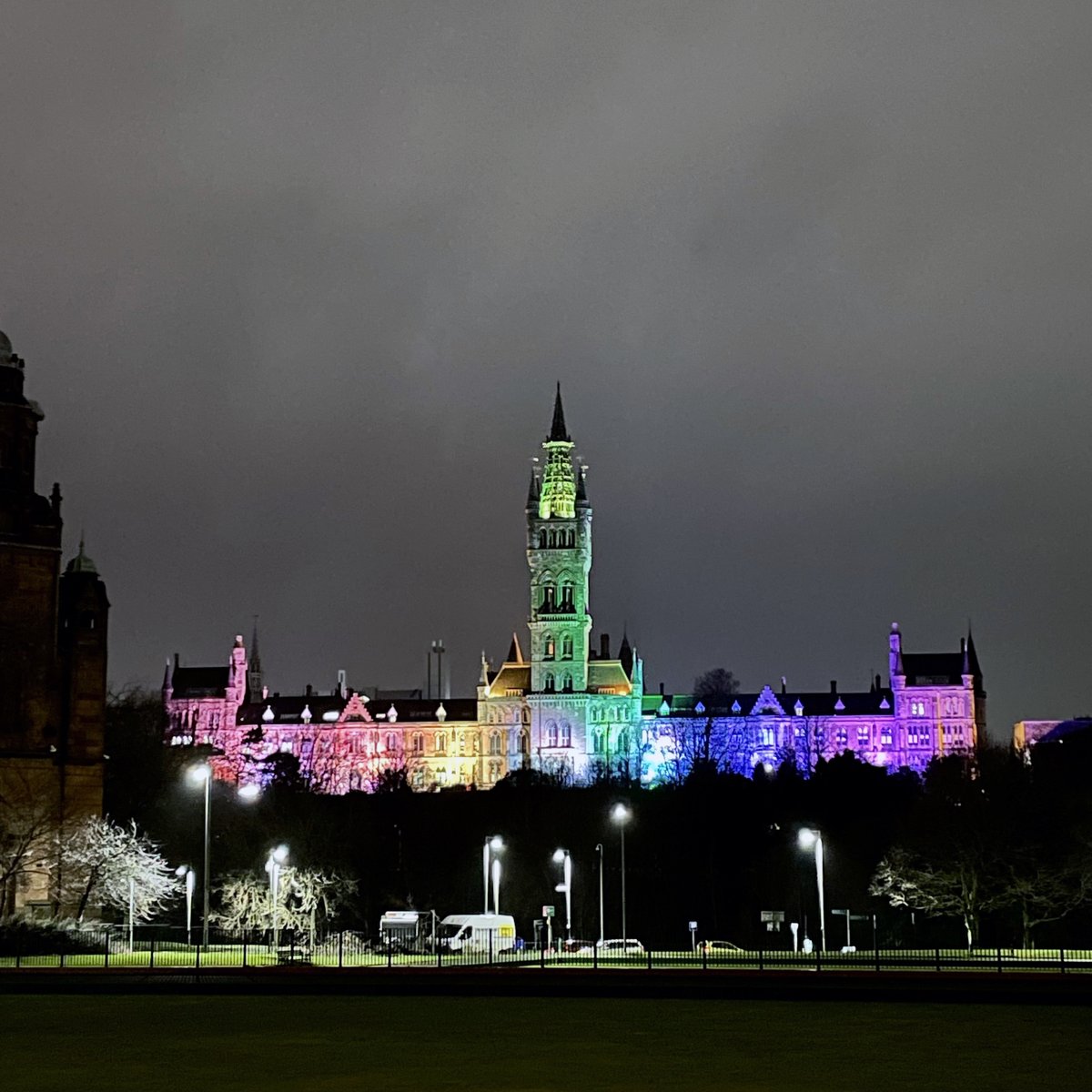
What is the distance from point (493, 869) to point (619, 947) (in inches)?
1030

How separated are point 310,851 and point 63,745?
28.3m

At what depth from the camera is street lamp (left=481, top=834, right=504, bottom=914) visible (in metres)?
90.1

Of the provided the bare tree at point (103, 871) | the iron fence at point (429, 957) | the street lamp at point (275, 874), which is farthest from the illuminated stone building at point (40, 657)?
the street lamp at point (275, 874)

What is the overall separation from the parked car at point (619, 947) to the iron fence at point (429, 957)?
0.37m

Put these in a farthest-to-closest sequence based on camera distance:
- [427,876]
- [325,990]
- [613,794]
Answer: [613,794]
[427,876]
[325,990]

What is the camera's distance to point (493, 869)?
101m

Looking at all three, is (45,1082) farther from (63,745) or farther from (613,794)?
(613,794)

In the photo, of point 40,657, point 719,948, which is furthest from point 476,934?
point 40,657

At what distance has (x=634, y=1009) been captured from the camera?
127 feet

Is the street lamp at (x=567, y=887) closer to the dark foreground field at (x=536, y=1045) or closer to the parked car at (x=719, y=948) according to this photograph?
the parked car at (x=719, y=948)

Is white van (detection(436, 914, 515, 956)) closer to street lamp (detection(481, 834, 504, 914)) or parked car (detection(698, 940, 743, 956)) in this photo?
parked car (detection(698, 940, 743, 956))

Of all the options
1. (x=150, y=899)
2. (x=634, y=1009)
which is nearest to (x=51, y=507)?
(x=150, y=899)

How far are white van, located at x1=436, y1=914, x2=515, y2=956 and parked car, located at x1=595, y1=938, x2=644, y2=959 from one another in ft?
12.5

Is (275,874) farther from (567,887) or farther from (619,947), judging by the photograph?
(619,947)
